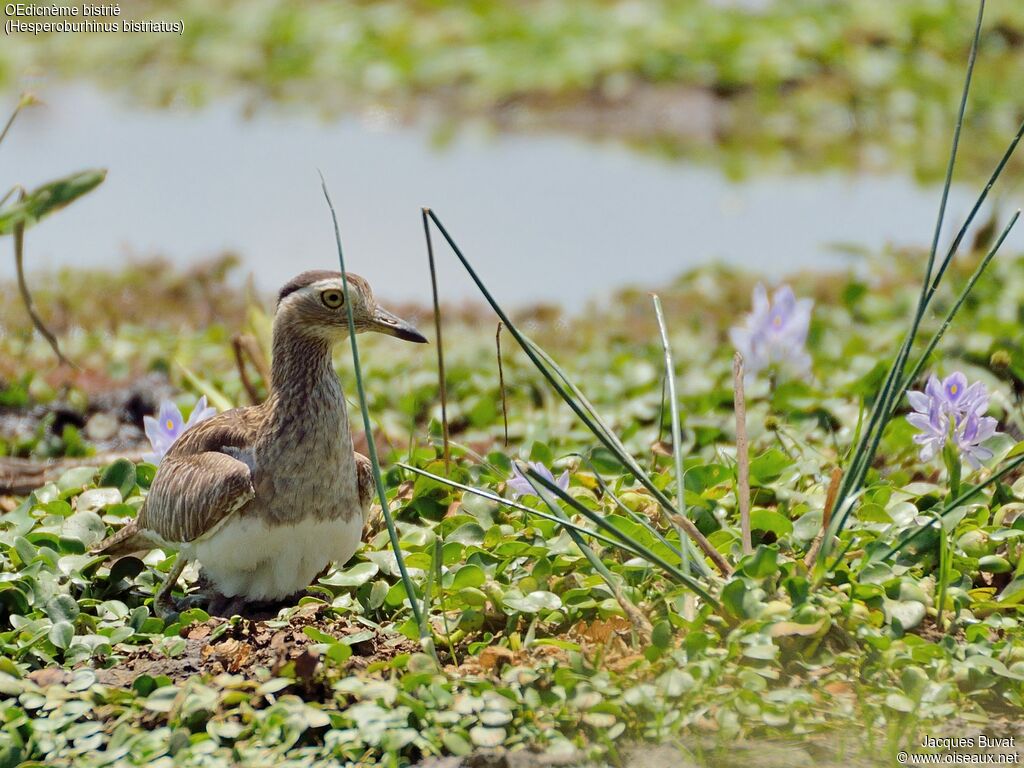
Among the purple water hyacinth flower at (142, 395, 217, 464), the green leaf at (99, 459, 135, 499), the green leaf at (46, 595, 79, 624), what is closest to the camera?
the green leaf at (46, 595, 79, 624)

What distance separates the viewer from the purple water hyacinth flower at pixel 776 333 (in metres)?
5.19

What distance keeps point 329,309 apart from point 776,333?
6.34 feet

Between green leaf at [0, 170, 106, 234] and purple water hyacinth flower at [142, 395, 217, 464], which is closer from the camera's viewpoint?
green leaf at [0, 170, 106, 234]

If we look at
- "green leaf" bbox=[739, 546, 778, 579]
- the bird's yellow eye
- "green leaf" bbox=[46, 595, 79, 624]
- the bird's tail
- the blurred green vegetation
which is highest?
the blurred green vegetation

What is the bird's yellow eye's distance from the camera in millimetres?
4062

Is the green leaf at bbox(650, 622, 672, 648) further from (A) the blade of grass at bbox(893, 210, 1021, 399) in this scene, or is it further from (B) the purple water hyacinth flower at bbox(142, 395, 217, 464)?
(B) the purple water hyacinth flower at bbox(142, 395, 217, 464)

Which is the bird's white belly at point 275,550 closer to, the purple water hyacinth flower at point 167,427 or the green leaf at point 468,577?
the green leaf at point 468,577

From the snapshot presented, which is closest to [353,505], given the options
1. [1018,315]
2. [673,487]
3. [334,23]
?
[673,487]

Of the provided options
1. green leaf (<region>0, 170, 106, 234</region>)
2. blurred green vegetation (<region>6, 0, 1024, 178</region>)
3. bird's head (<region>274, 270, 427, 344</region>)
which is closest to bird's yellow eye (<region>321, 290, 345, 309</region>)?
bird's head (<region>274, 270, 427, 344</region>)

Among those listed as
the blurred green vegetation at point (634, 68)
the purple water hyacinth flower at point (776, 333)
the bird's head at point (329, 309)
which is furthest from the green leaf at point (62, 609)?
the blurred green vegetation at point (634, 68)

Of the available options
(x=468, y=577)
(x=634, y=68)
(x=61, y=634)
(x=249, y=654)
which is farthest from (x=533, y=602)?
(x=634, y=68)

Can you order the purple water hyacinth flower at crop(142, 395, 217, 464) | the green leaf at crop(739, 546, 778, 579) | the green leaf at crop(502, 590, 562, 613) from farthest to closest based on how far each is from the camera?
the purple water hyacinth flower at crop(142, 395, 217, 464) < the green leaf at crop(502, 590, 562, 613) < the green leaf at crop(739, 546, 778, 579)

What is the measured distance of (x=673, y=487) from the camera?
4270 millimetres

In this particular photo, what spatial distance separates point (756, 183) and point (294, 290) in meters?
7.42
